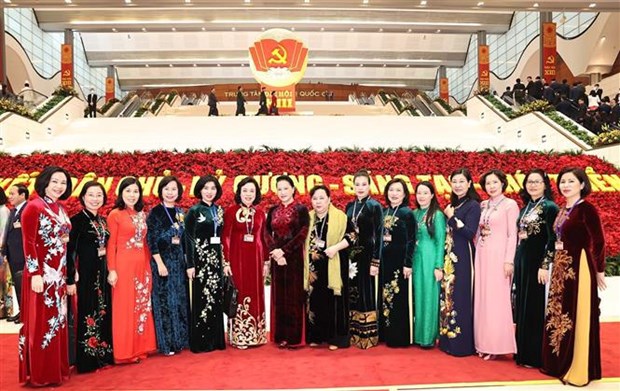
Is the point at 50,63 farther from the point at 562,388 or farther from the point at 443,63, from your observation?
the point at 562,388

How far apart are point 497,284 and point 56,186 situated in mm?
2981

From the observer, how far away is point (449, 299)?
12.3 ft

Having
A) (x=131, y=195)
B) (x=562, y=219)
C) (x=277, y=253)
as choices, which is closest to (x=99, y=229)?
(x=131, y=195)

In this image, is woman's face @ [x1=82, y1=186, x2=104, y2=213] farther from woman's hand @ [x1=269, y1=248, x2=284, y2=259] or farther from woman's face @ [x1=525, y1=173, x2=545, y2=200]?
woman's face @ [x1=525, y1=173, x2=545, y2=200]

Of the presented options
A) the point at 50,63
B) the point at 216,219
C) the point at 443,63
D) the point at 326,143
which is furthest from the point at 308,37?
the point at 216,219

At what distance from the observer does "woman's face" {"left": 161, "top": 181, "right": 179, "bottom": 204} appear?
3793 millimetres

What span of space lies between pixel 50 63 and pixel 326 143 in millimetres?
19700

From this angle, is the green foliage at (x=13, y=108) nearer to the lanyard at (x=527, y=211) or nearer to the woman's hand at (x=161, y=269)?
the woman's hand at (x=161, y=269)

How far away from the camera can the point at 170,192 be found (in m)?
3.80

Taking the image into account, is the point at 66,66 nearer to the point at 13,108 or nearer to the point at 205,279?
the point at 13,108

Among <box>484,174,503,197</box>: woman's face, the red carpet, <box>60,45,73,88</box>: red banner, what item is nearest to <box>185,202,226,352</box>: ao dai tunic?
the red carpet

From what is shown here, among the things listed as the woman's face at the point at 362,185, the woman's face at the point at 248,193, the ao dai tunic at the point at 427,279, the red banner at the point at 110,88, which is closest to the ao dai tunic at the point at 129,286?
the woman's face at the point at 248,193

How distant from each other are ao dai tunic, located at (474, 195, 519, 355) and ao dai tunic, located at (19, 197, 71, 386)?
2.78 meters

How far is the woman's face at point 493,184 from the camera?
365cm
